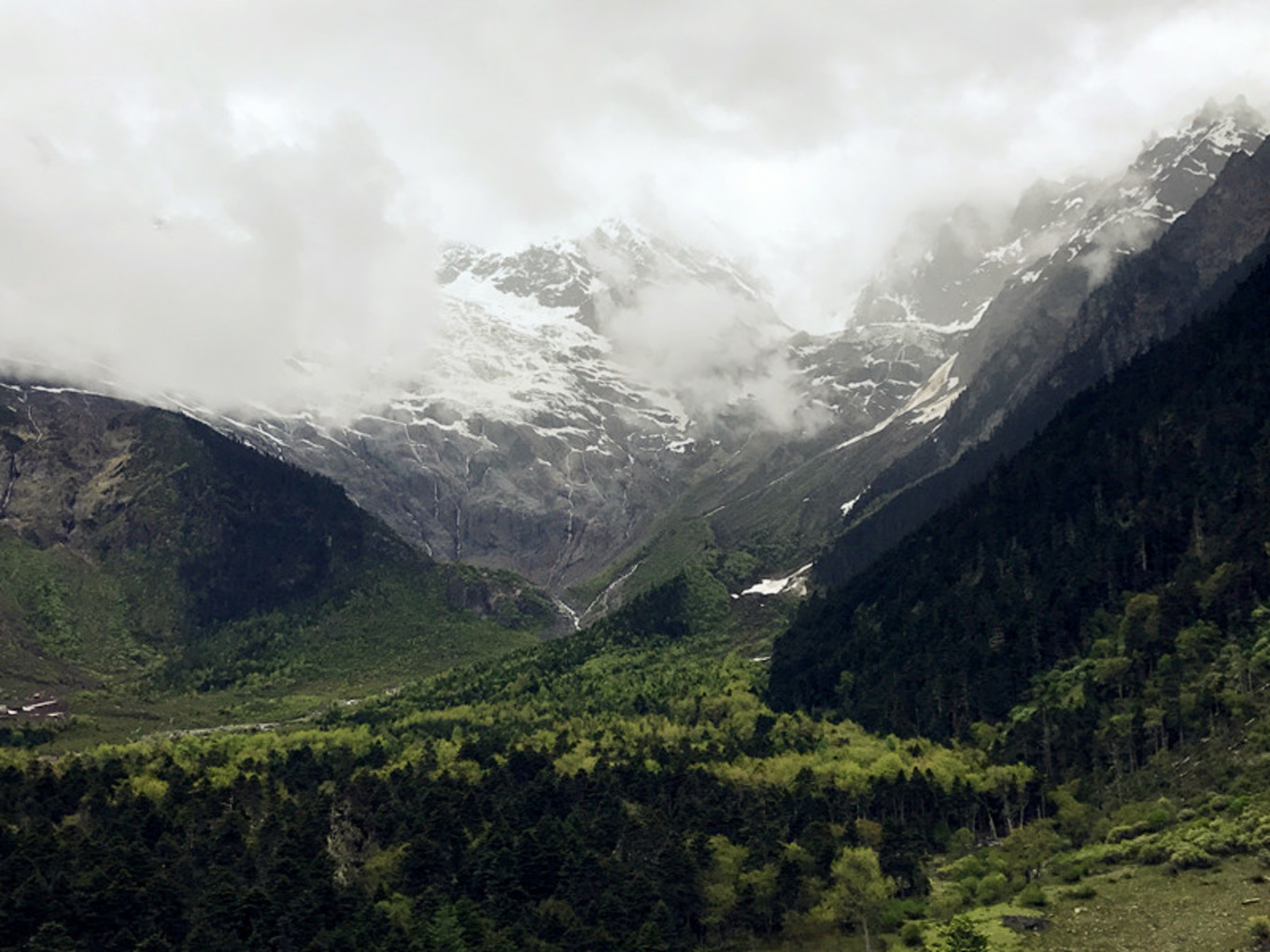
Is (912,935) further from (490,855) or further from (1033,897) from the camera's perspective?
(490,855)

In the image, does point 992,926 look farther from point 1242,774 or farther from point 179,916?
point 179,916

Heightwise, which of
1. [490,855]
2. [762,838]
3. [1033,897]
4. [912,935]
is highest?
[490,855]

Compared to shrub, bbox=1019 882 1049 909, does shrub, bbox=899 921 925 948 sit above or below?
below

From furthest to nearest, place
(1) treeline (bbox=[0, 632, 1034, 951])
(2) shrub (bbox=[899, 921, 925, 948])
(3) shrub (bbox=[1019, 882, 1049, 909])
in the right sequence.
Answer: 1. (1) treeline (bbox=[0, 632, 1034, 951])
2. (2) shrub (bbox=[899, 921, 925, 948])
3. (3) shrub (bbox=[1019, 882, 1049, 909])

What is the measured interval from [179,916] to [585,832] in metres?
52.5

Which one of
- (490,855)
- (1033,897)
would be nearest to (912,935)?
(1033,897)

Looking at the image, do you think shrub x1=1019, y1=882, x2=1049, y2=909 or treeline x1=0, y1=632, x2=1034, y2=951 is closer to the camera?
shrub x1=1019, y1=882, x2=1049, y2=909

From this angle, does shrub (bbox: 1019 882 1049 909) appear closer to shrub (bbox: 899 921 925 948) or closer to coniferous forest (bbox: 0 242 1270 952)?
coniferous forest (bbox: 0 242 1270 952)

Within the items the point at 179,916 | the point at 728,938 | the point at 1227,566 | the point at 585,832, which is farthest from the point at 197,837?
the point at 1227,566

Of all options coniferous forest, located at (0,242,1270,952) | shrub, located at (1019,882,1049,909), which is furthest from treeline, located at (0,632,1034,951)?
shrub, located at (1019,882,1049,909)

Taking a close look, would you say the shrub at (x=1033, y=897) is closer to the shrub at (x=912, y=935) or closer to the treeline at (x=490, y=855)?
the shrub at (x=912, y=935)

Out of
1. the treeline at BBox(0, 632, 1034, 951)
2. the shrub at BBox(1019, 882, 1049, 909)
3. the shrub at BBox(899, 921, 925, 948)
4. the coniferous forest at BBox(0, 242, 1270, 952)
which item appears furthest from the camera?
the treeline at BBox(0, 632, 1034, 951)

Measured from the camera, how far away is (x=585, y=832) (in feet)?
557

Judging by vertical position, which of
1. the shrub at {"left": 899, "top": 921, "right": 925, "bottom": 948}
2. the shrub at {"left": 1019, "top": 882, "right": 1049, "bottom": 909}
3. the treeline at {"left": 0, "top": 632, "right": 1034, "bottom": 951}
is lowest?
the shrub at {"left": 899, "top": 921, "right": 925, "bottom": 948}
